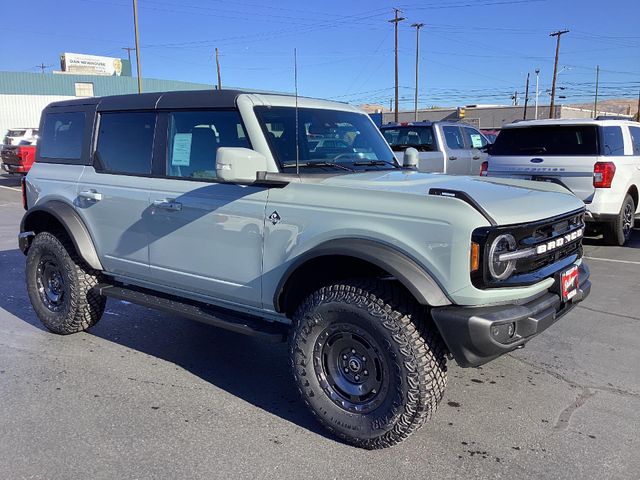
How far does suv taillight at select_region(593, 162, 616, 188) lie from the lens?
784 cm

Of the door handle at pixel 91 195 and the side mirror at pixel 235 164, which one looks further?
the door handle at pixel 91 195

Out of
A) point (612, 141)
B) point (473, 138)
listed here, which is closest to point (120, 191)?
point (612, 141)

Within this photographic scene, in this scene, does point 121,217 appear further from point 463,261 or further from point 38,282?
point 463,261

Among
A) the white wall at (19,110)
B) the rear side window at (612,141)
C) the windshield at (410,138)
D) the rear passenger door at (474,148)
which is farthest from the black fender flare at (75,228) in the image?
the white wall at (19,110)

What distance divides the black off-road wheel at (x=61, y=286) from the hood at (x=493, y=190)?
2519 millimetres

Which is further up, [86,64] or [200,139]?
[86,64]

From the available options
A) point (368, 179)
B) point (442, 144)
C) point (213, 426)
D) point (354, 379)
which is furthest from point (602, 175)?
point (213, 426)

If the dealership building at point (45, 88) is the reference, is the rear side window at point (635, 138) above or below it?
below

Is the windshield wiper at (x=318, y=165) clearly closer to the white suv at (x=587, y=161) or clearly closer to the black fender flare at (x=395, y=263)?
the black fender flare at (x=395, y=263)

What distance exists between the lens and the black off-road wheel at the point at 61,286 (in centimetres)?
476

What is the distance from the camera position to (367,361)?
10.4 feet

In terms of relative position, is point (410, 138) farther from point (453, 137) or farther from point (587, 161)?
point (587, 161)

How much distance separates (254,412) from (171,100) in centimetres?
230

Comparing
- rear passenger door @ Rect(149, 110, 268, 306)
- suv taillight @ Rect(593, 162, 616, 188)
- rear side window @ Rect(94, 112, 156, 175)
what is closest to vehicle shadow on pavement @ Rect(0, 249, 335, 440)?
rear passenger door @ Rect(149, 110, 268, 306)
